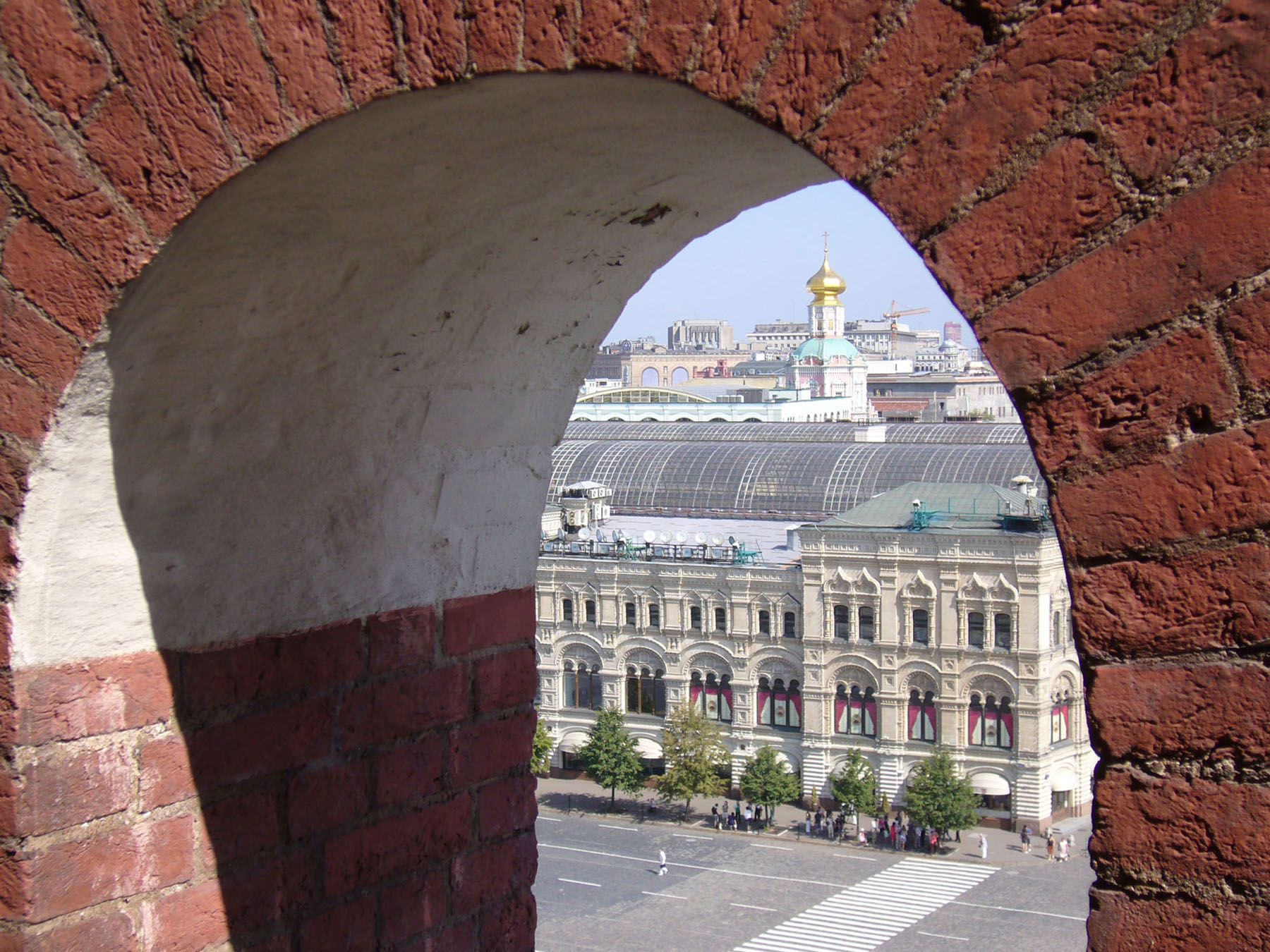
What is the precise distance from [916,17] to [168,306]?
1225 mm

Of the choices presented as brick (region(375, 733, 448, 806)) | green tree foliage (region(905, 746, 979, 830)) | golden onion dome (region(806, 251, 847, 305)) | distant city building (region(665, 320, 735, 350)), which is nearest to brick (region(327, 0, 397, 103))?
brick (region(375, 733, 448, 806))

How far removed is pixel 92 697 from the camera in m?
2.57

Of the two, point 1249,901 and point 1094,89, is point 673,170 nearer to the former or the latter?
point 1094,89

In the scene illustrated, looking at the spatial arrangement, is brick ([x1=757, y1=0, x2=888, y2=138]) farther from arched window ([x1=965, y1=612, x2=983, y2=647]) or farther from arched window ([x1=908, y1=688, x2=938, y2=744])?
arched window ([x1=908, y1=688, x2=938, y2=744])

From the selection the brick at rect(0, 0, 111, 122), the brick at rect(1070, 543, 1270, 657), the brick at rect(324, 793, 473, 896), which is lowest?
the brick at rect(324, 793, 473, 896)

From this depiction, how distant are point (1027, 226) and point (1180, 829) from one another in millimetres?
604

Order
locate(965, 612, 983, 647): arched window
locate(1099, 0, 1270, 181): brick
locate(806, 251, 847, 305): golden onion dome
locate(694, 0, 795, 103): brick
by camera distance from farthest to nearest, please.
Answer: locate(806, 251, 847, 305): golden onion dome → locate(965, 612, 983, 647): arched window → locate(694, 0, 795, 103): brick → locate(1099, 0, 1270, 181): brick

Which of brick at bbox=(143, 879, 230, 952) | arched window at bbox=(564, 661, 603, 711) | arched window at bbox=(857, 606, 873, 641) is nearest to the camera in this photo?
brick at bbox=(143, 879, 230, 952)

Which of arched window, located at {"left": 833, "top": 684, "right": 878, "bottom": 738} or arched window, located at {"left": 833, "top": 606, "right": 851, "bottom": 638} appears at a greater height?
arched window, located at {"left": 833, "top": 606, "right": 851, "bottom": 638}

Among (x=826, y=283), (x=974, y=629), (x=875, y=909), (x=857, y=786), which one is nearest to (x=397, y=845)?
(x=875, y=909)

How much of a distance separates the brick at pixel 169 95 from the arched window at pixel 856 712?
1414 inches

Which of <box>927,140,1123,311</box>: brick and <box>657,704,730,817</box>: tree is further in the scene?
<box>657,704,730,817</box>: tree

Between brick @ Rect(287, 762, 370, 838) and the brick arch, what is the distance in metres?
0.96

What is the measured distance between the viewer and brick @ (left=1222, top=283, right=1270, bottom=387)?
140cm
